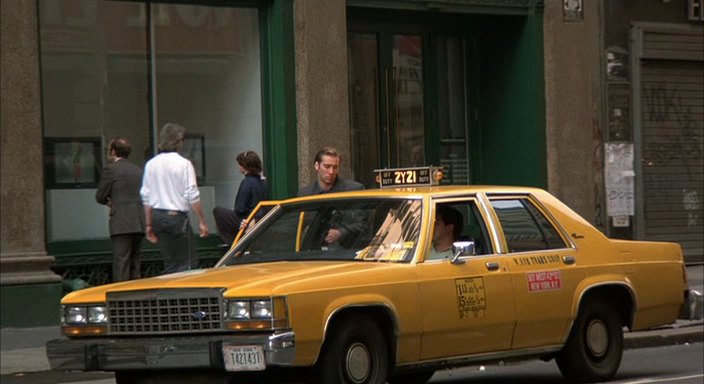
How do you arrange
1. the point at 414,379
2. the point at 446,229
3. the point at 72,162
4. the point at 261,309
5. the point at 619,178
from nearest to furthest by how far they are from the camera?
1. the point at 261,309
2. the point at 446,229
3. the point at 414,379
4. the point at 72,162
5. the point at 619,178

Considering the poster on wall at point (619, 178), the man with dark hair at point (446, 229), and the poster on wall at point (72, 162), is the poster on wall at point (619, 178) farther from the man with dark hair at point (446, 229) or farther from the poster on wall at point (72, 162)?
the man with dark hair at point (446, 229)

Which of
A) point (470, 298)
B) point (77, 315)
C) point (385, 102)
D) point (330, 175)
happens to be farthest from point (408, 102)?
point (77, 315)

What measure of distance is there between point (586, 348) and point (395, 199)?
2005mm

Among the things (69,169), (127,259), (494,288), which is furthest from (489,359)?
(69,169)

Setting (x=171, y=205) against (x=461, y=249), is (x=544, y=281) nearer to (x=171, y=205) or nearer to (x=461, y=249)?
(x=461, y=249)

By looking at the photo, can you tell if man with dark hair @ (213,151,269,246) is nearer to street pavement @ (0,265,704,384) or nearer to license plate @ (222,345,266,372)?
street pavement @ (0,265,704,384)

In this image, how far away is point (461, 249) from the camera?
9.82m

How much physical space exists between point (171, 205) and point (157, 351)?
548cm

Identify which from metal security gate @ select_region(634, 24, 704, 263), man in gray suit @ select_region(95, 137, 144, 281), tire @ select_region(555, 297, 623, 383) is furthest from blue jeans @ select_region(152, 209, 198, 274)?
metal security gate @ select_region(634, 24, 704, 263)

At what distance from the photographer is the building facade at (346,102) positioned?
1595cm

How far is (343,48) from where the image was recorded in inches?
715

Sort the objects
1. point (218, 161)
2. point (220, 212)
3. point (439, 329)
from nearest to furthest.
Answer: point (439, 329)
point (220, 212)
point (218, 161)

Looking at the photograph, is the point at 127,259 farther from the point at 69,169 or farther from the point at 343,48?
the point at 343,48

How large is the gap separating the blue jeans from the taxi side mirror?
4.88m
